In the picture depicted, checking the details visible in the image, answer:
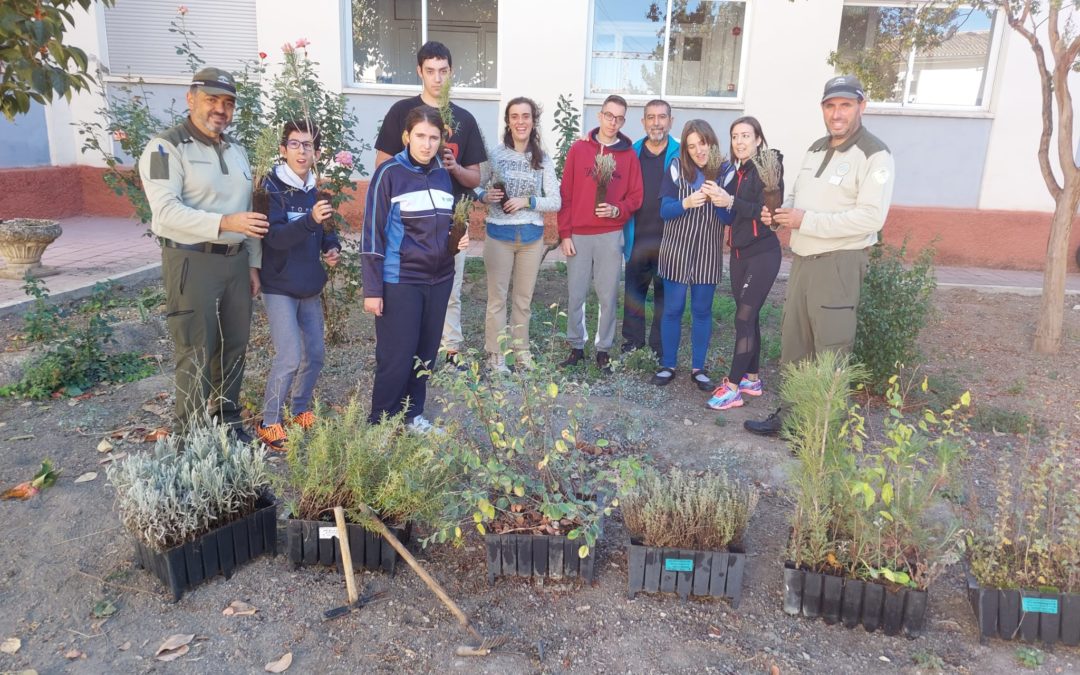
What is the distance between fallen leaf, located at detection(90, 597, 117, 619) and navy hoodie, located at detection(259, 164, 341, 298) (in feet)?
5.61

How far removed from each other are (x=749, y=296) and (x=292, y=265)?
2.88 m

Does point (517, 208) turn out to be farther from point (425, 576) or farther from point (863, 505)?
point (863, 505)

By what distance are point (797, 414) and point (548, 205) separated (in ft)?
8.09

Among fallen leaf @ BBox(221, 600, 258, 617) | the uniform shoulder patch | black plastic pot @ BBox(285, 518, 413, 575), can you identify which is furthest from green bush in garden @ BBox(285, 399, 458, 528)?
the uniform shoulder patch

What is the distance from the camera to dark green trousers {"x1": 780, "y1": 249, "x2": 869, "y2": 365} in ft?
13.3

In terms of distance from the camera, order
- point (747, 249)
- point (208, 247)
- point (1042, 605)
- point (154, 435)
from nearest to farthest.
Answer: point (1042, 605)
point (208, 247)
point (154, 435)
point (747, 249)

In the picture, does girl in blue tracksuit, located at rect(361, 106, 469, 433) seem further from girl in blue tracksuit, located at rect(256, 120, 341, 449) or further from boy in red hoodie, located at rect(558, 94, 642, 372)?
boy in red hoodie, located at rect(558, 94, 642, 372)

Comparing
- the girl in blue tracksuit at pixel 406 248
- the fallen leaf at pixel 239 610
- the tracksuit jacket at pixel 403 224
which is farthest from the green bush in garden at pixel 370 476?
the tracksuit jacket at pixel 403 224

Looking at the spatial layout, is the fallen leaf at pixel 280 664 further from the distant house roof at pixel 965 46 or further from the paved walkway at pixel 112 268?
the distant house roof at pixel 965 46

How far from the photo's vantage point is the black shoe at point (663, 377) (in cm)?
530

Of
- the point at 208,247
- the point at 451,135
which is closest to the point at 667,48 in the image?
the point at 451,135

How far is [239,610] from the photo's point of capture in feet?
9.37

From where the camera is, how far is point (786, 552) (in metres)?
2.97

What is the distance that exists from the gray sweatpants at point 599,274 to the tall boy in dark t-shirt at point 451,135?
3.37 feet
